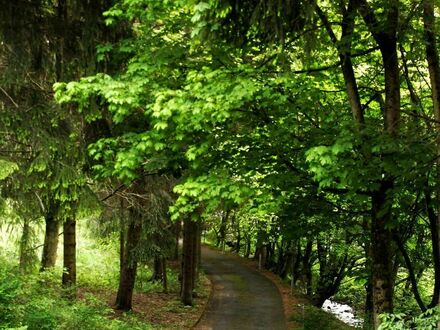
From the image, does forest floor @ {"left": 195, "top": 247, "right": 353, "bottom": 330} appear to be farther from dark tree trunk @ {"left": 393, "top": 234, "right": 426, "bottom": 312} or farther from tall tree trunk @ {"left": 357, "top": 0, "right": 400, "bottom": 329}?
tall tree trunk @ {"left": 357, "top": 0, "right": 400, "bottom": 329}

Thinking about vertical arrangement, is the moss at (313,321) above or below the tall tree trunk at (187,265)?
below

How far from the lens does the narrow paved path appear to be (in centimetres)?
1825

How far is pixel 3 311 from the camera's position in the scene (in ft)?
25.3

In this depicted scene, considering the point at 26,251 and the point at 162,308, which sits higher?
the point at 26,251

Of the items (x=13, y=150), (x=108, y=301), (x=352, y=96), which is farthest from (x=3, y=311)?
(x=108, y=301)

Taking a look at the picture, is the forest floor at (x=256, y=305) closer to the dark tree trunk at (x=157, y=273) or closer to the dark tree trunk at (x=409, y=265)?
the dark tree trunk at (x=157, y=273)

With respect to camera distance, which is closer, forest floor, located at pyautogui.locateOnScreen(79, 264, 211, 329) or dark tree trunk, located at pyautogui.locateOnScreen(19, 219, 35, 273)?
dark tree trunk, located at pyautogui.locateOnScreen(19, 219, 35, 273)

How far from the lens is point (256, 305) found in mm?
21766

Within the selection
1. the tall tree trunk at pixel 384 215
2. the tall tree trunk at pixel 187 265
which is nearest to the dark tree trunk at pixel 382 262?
the tall tree trunk at pixel 384 215

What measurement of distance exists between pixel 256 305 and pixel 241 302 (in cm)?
101

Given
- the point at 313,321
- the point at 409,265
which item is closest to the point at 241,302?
the point at 313,321

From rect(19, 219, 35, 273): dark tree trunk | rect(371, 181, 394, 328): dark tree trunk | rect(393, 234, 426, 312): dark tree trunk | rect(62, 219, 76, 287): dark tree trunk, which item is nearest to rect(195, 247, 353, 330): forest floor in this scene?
rect(62, 219, 76, 287): dark tree trunk

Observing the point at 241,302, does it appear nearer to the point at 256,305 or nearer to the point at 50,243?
the point at 256,305

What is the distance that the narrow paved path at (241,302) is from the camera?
59.9 ft
